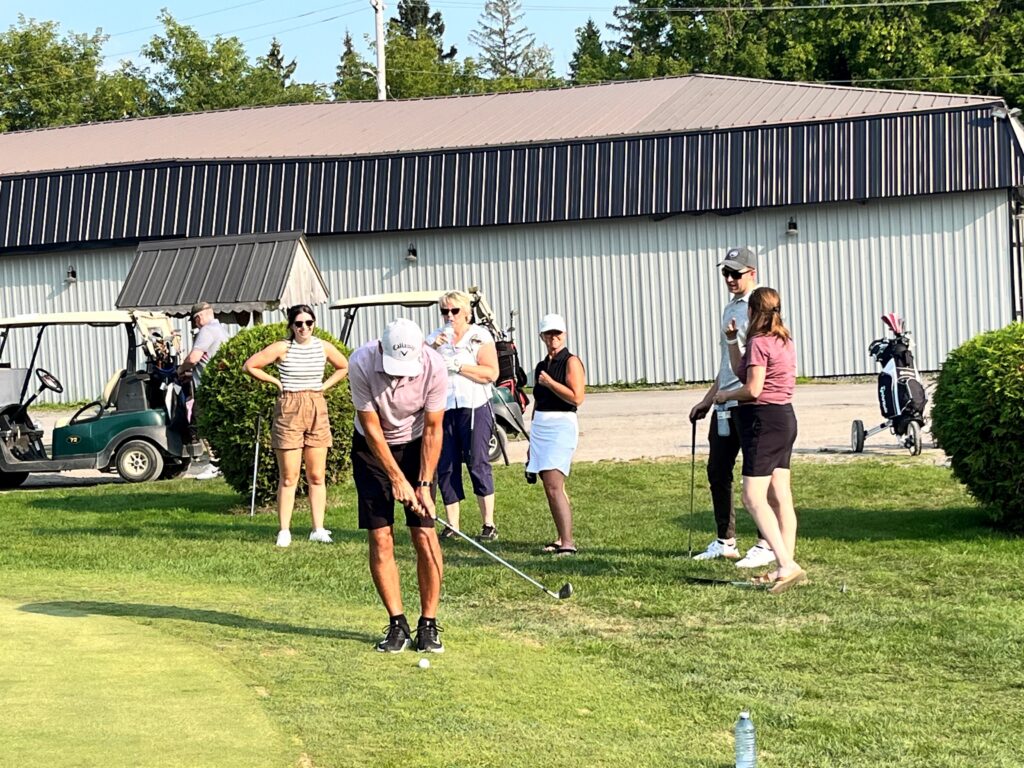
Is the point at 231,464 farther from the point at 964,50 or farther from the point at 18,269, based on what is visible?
the point at 964,50

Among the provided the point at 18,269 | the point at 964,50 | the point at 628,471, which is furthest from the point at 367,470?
the point at 964,50

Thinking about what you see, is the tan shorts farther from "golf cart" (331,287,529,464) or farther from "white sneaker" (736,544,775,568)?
"golf cart" (331,287,529,464)

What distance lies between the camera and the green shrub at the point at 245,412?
1320 cm

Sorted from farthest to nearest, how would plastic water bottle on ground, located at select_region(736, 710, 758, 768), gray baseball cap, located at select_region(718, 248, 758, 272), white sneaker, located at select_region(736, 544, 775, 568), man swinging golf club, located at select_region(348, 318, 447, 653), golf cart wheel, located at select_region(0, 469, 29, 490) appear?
1. golf cart wheel, located at select_region(0, 469, 29, 490)
2. white sneaker, located at select_region(736, 544, 775, 568)
3. gray baseball cap, located at select_region(718, 248, 758, 272)
4. man swinging golf club, located at select_region(348, 318, 447, 653)
5. plastic water bottle on ground, located at select_region(736, 710, 758, 768)

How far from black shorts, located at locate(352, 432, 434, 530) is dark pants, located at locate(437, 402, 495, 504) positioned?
289cm

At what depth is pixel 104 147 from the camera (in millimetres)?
35562

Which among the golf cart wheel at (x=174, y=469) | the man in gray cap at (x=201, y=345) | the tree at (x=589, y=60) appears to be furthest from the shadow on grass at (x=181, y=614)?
the tree at (x=589, y=60)

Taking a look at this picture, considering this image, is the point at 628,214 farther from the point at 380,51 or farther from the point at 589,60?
the point at 589,60

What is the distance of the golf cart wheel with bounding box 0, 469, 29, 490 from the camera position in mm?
16375

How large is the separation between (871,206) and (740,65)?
2945 centimetres

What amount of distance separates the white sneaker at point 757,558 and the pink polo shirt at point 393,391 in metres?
3.03

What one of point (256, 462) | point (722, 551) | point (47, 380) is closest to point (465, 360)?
point (722, 551)

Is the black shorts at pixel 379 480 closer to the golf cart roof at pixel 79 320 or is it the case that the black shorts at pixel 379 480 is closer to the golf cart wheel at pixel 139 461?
the golf cart wheel at pixel 139 461

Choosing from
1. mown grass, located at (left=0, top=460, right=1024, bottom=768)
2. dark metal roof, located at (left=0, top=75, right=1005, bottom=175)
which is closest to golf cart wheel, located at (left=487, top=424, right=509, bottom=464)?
mown grass, located at (left=0, top=460, right=1024, bottom=768)
